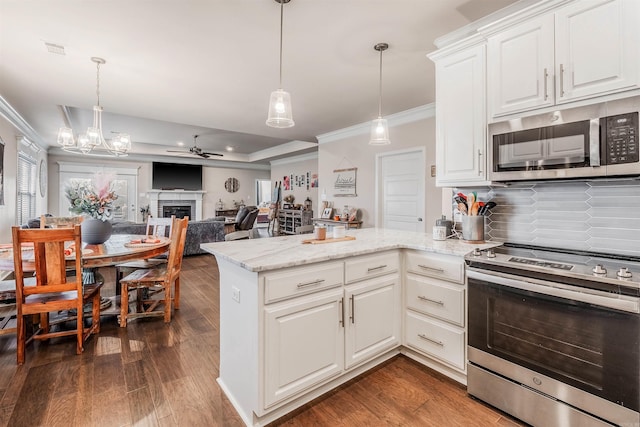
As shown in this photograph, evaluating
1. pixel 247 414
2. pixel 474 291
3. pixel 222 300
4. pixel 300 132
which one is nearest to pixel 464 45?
pixel 474 291

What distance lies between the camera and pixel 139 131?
7.13m

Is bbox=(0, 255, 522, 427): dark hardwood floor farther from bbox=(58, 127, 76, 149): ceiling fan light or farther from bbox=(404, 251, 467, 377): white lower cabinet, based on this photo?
bbox=(58, 127, 76, 149): ceiling fan light

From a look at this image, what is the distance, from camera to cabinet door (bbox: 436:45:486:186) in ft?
7.09

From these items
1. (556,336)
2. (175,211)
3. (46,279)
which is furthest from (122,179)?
(556,336)

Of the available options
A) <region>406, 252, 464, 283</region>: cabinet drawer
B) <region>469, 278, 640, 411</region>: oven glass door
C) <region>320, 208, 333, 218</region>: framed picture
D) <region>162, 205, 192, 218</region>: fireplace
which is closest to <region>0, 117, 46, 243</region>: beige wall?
<region>162, 205, 192, 218</region>: fireplace

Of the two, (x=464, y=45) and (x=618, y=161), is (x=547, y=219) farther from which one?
(x=464, y=45)

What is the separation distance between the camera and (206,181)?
10.6 meters

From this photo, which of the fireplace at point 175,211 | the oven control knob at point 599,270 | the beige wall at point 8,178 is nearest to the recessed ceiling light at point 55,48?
the beige wall at point 8,178

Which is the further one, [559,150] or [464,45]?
[464,45]

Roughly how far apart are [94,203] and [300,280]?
252 centimetres

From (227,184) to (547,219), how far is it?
33.6ft

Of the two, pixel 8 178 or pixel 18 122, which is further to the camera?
pixel 18 122

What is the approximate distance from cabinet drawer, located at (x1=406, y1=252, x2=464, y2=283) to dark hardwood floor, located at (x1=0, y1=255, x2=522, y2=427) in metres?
0.71

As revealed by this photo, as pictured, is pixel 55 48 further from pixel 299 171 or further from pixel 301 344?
pixel 299 171
